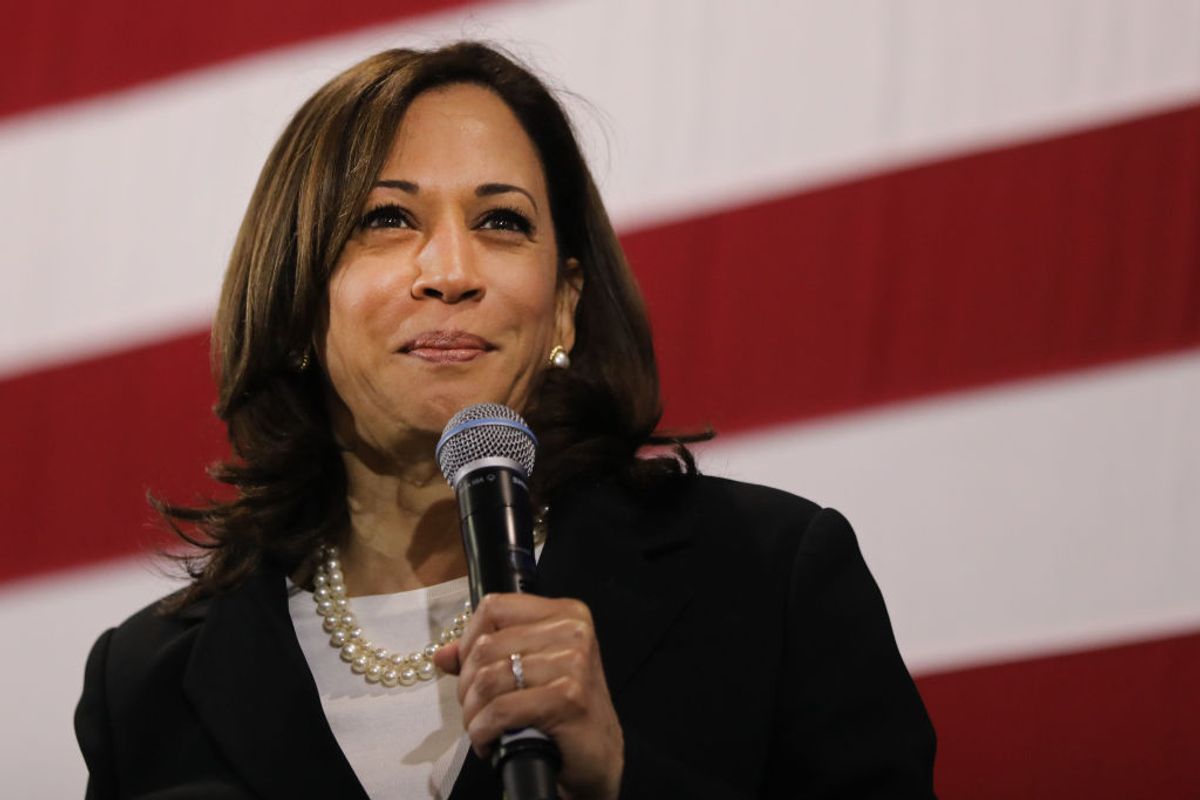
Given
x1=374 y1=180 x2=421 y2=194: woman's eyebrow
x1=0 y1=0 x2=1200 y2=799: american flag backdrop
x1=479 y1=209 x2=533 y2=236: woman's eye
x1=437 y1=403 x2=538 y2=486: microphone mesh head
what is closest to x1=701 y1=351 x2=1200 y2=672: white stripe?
x1=0 y1=0 x2=1200 y2=799: american flag backdrop

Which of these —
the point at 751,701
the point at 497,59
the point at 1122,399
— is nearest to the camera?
the point at 751,701

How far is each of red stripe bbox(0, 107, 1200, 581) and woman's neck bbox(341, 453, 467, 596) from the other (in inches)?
19.3

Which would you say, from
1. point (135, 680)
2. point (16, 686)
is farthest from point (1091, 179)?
point (16, 686)

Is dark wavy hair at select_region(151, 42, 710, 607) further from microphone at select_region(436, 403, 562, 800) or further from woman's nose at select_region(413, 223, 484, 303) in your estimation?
microphone at select_region(436, 403, 562, 800)

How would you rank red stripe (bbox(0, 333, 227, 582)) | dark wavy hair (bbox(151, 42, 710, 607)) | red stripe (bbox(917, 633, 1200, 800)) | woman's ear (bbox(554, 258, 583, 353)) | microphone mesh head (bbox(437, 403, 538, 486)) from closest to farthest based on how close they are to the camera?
microphone mesh head (bbox(437, 403, 538, 486))
dark wavy hair (bbox(151, 42, 710, 607))
woman's ear (bbox(554, 258, 583, 353))
red stripe (bbox(917, 633, 1200, 800))
red stripe (bbox(0, 333, 227, 582))

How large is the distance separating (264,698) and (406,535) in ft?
0.74

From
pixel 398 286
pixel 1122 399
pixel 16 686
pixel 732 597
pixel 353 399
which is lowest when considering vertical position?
pixel 16 686

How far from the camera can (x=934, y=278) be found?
5.83ft

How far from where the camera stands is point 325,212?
1406 mm

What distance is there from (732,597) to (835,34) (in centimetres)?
87

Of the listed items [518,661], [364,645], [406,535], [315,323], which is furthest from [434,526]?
[518,661]

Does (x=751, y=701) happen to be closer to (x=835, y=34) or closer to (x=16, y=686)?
(x=835, y=34)

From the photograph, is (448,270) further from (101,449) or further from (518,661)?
(101,449)

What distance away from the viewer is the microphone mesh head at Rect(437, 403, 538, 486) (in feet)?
3.15
